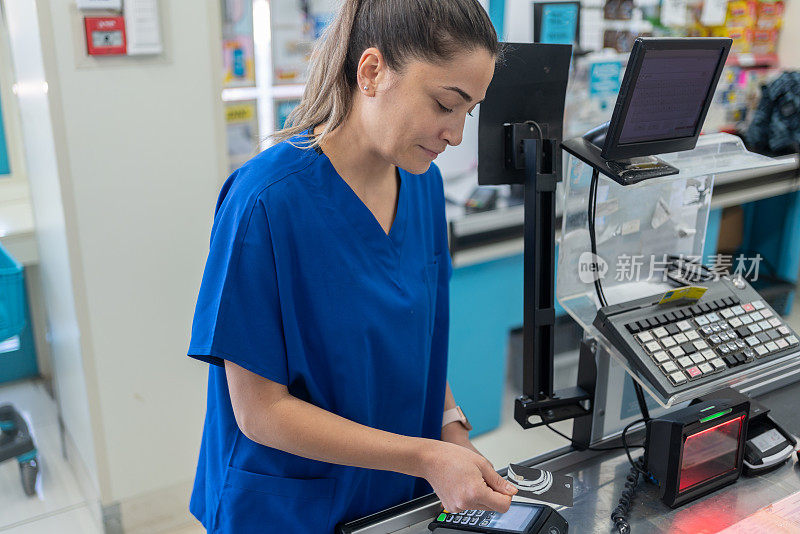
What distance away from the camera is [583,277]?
1403 millimetres

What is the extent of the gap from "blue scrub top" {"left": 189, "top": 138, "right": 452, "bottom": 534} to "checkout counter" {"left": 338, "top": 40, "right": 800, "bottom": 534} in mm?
116

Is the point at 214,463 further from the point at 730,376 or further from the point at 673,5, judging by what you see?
the point at 673,5

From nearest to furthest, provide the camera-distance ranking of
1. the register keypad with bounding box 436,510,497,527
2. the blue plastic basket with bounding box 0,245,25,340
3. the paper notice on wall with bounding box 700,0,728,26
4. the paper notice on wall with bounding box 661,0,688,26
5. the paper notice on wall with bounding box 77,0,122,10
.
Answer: the register keypad with bounding box 436,510,497,527, the paper notice on wall with bounding box 77,0,122,10, the blue plastic basket with bounding box 0,245,25,340, the paper notice on wall with bounding box 661,0,688,26, the paper notice on wall with bounding box 700,0,728,26

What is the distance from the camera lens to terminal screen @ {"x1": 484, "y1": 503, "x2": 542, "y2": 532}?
1.10 metres

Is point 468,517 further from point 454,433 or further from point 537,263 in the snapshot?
point 537,263

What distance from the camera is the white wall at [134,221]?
6.88 feet

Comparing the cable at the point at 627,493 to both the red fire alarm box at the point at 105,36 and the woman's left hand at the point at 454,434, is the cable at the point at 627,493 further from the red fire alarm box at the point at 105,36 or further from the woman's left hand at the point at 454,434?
the red fire alarm box at the point at 105,36

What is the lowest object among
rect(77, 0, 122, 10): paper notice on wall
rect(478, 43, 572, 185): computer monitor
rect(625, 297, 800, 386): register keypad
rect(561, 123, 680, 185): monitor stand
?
rect(625, 297, 800, 386): register keypad

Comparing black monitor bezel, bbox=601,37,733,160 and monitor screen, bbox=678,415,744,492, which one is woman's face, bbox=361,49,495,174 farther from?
monitor screen, bbox=678,415,744,492

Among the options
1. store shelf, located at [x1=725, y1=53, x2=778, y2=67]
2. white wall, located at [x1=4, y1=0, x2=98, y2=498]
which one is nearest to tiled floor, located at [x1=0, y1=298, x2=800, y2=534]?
white wall, located at [x1=4, y1=0, x2=98, y2=498]

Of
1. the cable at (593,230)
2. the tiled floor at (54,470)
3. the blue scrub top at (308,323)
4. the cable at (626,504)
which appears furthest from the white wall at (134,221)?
the cable at (626,504)

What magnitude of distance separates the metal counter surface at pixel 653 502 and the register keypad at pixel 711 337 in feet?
0.70

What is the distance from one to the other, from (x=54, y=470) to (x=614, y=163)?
8.56ft

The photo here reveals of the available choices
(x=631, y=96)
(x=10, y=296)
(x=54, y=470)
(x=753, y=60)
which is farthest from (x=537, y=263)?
(x=753, y=60)
